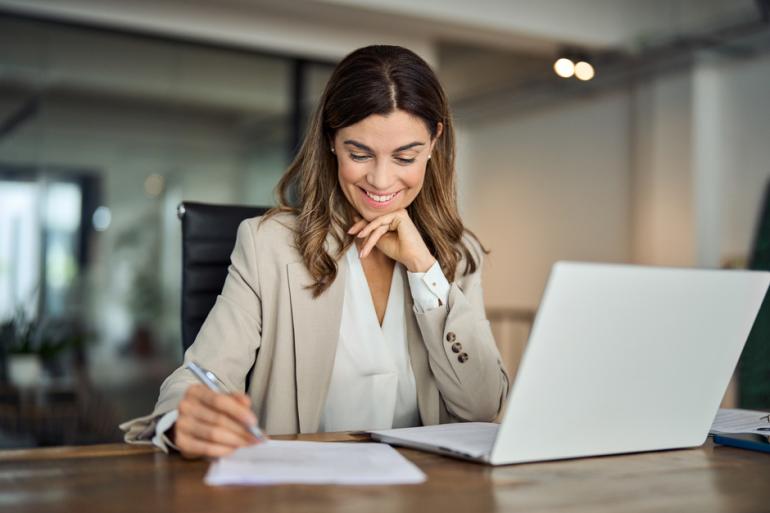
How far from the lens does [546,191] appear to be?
22.2 feet

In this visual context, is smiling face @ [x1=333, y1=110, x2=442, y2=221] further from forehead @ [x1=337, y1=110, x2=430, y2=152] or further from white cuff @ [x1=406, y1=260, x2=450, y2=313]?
white cuff @ [x1=406, y1=260, x2=450, y2=313]

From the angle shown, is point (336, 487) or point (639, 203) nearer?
point (336, 487)

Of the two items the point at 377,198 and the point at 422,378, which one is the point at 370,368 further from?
the point at 377,198

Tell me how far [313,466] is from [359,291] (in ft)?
2.75

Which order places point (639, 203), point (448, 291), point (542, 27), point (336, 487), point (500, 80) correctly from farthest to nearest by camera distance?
point (500, 80) → point (639, 203) → point (542, 27) → point (448, 291) → point (336, 487)

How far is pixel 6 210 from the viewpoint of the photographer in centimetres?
433

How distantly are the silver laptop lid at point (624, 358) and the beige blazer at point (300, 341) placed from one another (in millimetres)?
485

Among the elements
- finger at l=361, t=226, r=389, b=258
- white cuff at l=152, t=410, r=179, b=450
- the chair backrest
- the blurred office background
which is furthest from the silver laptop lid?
the blurred office background

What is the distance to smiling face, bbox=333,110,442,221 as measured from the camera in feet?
5.43

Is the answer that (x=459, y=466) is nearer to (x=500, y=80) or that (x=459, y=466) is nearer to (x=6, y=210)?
(x=6, y=210)

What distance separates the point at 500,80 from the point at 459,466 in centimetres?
613

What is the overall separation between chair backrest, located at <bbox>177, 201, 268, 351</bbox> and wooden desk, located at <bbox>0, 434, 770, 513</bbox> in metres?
0.68

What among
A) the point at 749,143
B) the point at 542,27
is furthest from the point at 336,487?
the point at 749,143

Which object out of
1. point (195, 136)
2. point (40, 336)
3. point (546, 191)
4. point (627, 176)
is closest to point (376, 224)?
point (40, 336)
